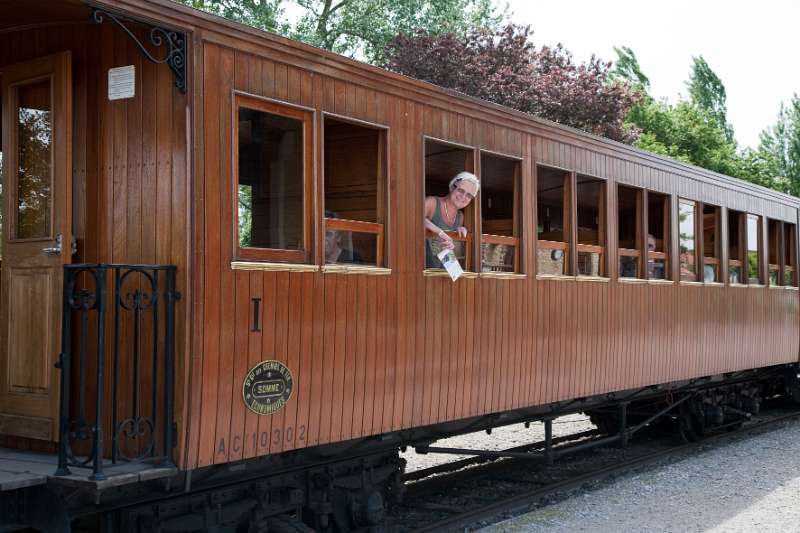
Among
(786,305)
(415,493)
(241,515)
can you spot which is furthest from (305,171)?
(786,305)

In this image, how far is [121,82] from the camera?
4883mm

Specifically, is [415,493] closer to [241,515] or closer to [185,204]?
[241,515]

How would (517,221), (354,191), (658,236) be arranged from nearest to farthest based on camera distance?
(354,191)
(517,221)
(658,236)

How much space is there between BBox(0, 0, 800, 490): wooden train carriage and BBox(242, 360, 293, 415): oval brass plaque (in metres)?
0.02

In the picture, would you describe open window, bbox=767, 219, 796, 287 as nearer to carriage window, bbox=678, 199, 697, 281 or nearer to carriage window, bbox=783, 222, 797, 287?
carriage window, bbox=783, 222, 797, 287

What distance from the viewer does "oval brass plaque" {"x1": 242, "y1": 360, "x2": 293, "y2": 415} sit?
4949 mm

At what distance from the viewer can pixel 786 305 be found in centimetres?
1270

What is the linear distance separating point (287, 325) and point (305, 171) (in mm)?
931

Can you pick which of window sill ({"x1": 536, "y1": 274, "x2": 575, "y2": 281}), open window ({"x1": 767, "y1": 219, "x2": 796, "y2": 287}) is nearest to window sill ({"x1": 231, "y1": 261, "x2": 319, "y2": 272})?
window sill ({"x1": 536, "y1": 274, "x2": 575, "y2": 281})

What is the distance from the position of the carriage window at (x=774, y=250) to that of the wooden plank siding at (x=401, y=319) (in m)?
3.54

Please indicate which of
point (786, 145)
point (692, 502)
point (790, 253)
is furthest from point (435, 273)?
point (786, 145)

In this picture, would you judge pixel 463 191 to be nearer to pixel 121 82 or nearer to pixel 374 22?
pixel 121 82

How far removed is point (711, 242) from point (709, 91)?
4212 centimetres

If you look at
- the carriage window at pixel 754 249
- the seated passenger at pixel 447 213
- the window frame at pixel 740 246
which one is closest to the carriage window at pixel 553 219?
the seated passenger at pixel 447 213
